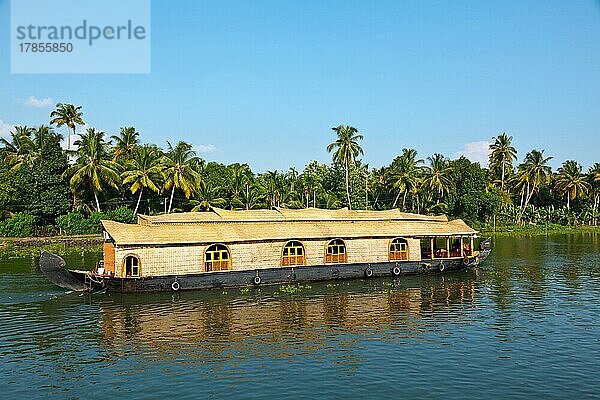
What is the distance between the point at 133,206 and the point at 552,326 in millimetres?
48923

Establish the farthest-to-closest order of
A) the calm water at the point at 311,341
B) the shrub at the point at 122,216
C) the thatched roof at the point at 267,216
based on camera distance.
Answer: the shrub at the point at 122,216
the thatched roof at the point at 267,216
the calm water at the point at 311,341

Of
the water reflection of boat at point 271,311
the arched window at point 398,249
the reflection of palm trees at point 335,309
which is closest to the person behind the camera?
the water reflection of boat at point 271,311

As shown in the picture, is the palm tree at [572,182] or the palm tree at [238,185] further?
the palm tree at [572,182]

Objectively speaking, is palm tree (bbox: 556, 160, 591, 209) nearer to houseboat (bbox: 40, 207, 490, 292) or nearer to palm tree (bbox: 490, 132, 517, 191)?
palm tree (bbox: 490, 132, 517, 191)

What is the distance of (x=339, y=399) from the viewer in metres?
13.3

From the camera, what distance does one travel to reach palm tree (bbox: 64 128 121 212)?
2016 inches

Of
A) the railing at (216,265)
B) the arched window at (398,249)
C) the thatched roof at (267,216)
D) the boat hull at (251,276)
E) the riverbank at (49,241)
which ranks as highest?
the thatched roof at (267,216)

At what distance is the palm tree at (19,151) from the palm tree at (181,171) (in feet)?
41.1

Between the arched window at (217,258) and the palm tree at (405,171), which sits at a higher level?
the palm tree at (405,171)

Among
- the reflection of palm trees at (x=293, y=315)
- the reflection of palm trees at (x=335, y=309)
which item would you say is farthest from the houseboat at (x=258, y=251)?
the reflection of palm trees at (x=293, y=315)

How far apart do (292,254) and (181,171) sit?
96.7 ft

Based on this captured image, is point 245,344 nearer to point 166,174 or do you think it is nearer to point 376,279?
point 376,279

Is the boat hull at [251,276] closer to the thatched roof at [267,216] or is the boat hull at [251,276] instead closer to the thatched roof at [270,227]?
the thatched roof at [270,227]

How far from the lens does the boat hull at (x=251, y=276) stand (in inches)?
967
